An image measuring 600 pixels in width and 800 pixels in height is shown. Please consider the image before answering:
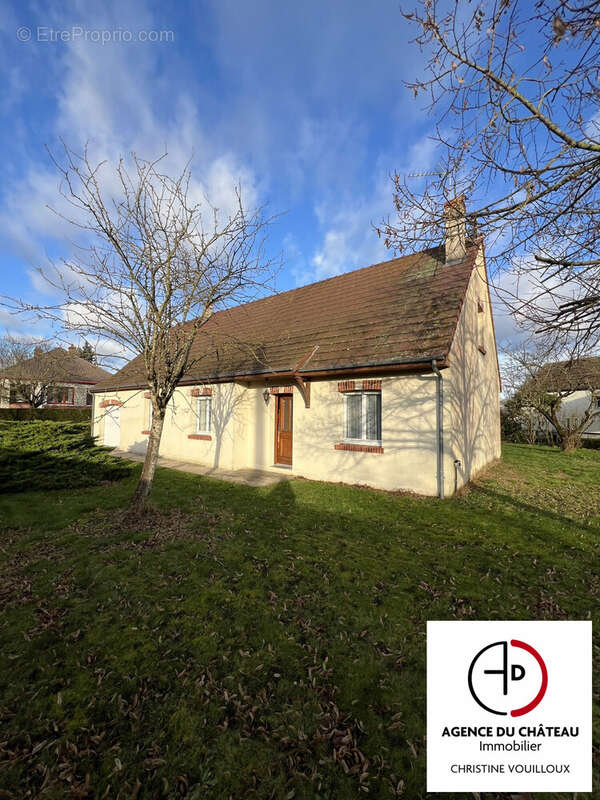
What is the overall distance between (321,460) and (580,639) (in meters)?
6.88

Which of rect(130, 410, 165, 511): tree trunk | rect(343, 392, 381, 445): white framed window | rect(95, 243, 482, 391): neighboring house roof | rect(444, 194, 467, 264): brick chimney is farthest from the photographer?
rect(343, 392, 381, 445): white framed window

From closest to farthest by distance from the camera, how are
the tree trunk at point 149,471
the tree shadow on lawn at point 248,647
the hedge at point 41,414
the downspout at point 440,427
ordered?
the tree shadow on lawn at point 248,647, the tree trunk at point 149,471, the downspout at point 440,427, the hedge at point 41,414

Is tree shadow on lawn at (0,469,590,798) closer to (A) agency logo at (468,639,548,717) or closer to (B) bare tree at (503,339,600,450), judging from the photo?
(A) agency logo at (468,639,548,717)

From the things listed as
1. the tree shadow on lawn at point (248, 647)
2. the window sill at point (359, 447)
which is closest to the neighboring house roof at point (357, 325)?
the window sill at point (359, 447)

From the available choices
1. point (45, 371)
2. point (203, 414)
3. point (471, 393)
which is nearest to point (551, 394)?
point (471, 393)

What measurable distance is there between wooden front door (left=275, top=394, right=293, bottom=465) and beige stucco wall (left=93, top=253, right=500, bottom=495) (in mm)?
194

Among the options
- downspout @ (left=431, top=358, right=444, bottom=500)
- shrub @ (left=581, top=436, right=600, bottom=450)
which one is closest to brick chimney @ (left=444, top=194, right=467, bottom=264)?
downspout @ (left=431, top=358, right=444, bottom=500)

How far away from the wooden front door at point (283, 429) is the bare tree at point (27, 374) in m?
19.8

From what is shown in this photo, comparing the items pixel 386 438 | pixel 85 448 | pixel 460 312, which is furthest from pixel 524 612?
pixel 85 448

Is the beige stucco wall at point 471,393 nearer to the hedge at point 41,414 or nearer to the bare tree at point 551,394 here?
the bare tree at point 551,394

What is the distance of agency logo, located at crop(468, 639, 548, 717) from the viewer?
88.0 inches

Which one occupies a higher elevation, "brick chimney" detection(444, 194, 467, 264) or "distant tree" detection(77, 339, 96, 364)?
"brick chimney" detection(444, 194, 467, 264)

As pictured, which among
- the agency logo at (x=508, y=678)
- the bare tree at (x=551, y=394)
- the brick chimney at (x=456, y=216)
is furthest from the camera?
the bare tree at (x=551, y=394)

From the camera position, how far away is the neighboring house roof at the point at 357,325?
8141 mm
